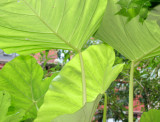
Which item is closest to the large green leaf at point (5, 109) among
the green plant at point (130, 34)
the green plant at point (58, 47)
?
the green plant at point (58, 47)

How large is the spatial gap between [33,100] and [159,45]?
1.32 ft

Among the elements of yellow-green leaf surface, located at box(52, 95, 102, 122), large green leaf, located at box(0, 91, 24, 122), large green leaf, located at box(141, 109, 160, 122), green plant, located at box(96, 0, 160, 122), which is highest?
green plant, located at box(96, 0, 160, 122)

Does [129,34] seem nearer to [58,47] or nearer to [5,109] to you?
[58,47]

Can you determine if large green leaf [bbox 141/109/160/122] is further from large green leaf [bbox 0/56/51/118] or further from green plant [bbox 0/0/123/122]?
large green leaf [bbox 0/56/51/118]

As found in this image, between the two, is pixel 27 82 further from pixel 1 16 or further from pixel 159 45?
pixel 159 45

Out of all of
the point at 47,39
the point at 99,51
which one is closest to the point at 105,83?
the point at 99,51

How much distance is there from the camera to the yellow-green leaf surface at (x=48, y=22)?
0.41m

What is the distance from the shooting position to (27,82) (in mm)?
640

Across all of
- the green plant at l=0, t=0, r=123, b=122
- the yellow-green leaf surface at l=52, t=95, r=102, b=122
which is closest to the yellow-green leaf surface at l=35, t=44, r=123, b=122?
the green plant at l=0, t=0, r=123, b=122

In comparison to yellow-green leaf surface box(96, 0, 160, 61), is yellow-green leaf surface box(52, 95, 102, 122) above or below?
below

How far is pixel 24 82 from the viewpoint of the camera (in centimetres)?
64

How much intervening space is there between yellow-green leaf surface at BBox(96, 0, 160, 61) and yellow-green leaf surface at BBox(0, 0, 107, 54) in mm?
27

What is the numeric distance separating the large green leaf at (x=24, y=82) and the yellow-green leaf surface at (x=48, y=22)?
0.26ft

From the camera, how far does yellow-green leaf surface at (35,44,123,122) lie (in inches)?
20.2
